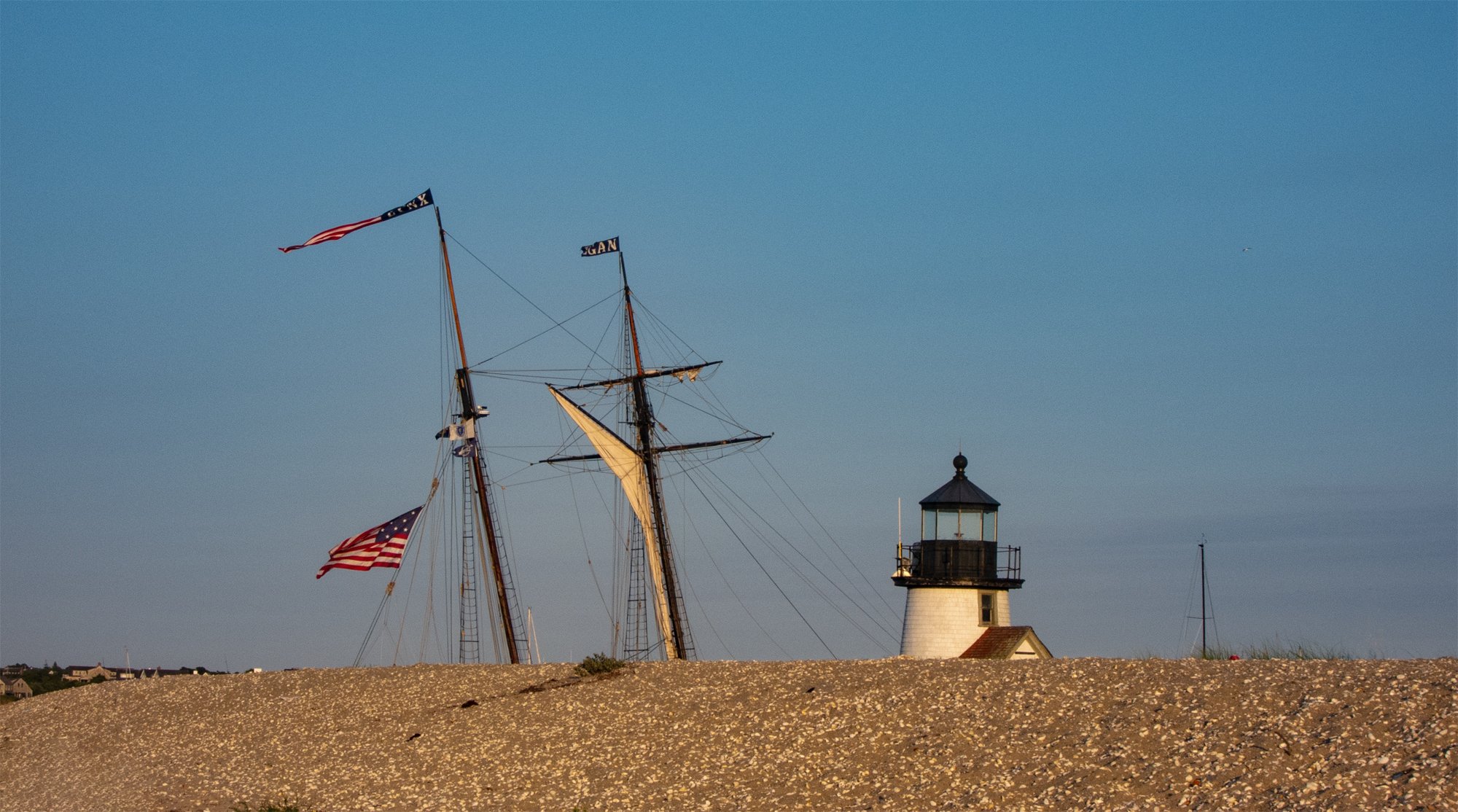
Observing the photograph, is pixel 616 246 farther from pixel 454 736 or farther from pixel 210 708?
pixel 454 736

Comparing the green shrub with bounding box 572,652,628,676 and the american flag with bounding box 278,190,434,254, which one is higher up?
the american flag with bounding box 278,190,434,254

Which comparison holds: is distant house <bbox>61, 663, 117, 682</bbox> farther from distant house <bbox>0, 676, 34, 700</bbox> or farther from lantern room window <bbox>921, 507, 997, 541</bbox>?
lantern room window <bbox>921, 507, 997, 541</bbox>

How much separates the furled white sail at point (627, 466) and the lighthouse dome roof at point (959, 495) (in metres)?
8.95

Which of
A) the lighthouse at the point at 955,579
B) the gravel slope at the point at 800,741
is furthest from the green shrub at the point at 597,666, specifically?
the lighthouse at the point at 955,579

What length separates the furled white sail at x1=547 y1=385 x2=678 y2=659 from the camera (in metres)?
39.8

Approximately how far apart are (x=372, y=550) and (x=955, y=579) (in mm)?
11903

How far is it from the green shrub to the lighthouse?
886cm

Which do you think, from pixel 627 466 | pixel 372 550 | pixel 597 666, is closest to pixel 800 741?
pixel 597 666

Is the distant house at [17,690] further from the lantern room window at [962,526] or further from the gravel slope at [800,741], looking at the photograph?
the lantern room window at [962,526]

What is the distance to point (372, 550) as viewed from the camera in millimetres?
30359

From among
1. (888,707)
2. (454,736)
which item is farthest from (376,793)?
(888,707)

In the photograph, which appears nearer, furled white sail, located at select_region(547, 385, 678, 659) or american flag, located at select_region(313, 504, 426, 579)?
american flag, located at select_region(313, 504, 426, 579)

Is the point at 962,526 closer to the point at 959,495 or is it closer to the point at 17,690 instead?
the point at 959,495

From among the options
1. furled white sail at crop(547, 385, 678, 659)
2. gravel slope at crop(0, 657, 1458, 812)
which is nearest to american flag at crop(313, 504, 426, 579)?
gravel slope at crop(0, 657, 1458, 812)
